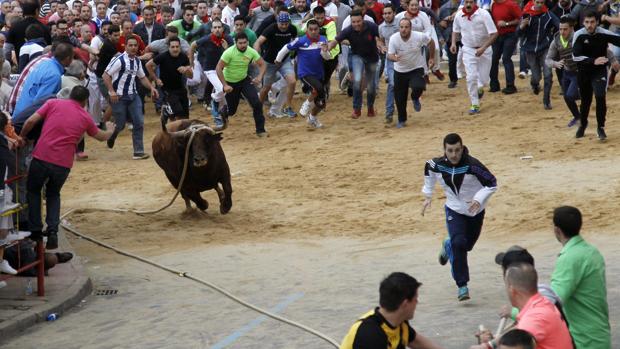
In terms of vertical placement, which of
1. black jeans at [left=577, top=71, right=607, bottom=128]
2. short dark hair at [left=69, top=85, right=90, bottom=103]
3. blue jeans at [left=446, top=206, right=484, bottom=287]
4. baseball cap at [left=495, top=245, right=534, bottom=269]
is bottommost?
blue jeans at [left=446, top=206, right=484, bottom=287]

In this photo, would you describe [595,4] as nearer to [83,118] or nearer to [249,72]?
[249,72]

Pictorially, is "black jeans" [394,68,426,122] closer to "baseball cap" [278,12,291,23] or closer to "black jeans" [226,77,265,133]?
"black jeans" [226,77,265,133]

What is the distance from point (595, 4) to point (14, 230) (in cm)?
1355

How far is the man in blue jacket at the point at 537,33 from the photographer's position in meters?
21.6

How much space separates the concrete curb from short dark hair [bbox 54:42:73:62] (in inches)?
91.3

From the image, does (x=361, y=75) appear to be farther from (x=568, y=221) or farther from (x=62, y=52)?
(x=568, y=221)

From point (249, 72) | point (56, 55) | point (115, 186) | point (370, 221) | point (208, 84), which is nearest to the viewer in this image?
point (56, 55)

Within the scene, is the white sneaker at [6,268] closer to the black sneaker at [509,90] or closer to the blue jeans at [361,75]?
the blue jeans at [361,75]

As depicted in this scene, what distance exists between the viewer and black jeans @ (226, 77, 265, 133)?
20.8m

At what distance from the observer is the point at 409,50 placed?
2012 cm

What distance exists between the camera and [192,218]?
16.0m

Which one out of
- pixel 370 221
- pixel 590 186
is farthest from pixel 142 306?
pixel 590 186

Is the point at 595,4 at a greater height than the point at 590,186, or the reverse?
the point at 595,4

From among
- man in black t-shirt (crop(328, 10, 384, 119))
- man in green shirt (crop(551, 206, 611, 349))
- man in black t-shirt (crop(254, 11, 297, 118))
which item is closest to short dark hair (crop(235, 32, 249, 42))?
man in black t-shirt (crop(254, 11, 297, 118))
